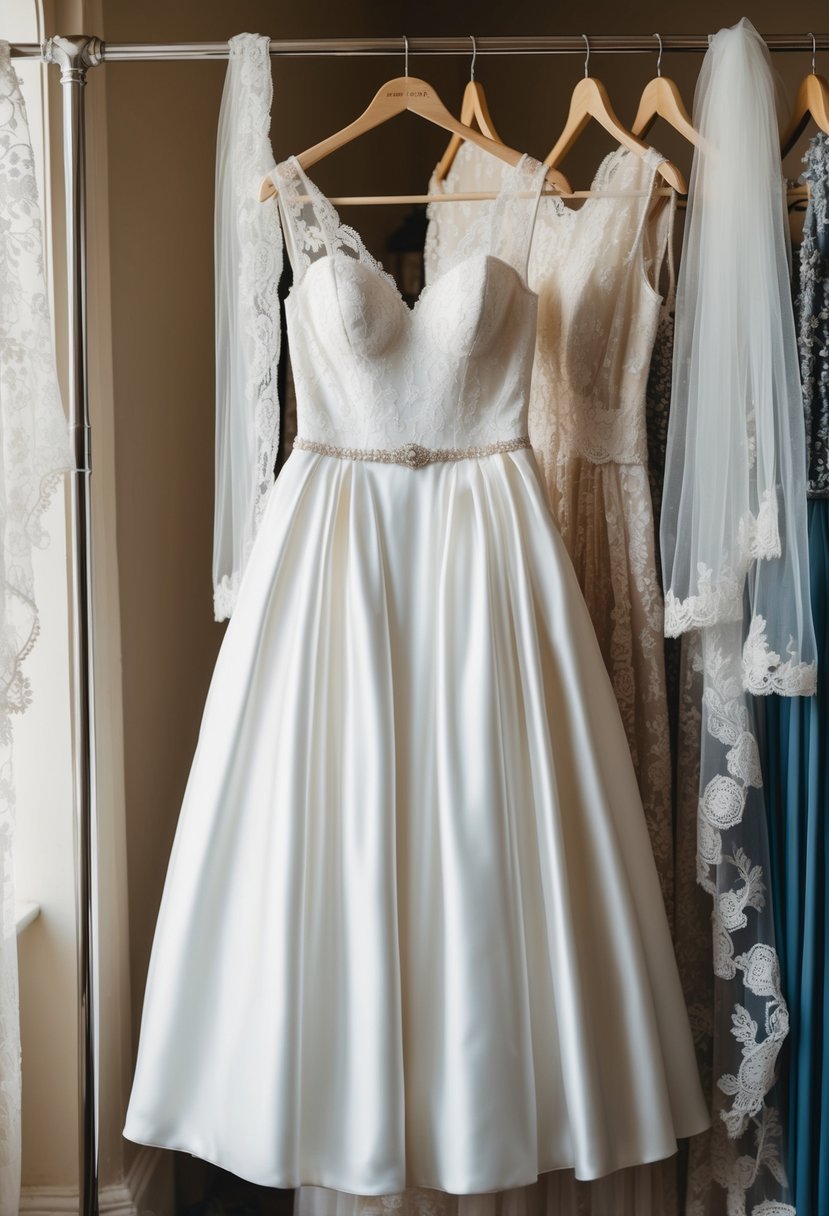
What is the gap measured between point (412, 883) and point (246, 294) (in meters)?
0.84

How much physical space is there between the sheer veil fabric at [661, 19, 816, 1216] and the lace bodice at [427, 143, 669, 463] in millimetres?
137

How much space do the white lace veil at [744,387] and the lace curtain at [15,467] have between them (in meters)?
0.85

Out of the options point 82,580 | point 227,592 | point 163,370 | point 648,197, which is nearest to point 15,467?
point 82,580

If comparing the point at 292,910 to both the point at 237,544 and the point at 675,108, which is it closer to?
the point at 237,544

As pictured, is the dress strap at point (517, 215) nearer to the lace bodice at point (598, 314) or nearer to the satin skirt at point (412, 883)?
the lace bodice at point (598, 314)

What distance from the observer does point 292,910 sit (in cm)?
138

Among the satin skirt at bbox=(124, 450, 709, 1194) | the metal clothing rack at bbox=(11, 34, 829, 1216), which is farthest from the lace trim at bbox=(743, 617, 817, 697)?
the metal clothing rack at bbox=(11, 34, 829, 1216)

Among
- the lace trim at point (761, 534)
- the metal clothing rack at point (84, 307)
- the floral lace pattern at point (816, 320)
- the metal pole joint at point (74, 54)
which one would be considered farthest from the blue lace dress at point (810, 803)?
the metal pole joint at point (74, 54)

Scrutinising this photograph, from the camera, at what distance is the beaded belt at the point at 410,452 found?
1.53 meters

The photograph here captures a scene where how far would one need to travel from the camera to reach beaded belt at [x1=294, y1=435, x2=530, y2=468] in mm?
1533

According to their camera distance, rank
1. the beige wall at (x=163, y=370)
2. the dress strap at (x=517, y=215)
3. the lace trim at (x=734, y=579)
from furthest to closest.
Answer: the beige wall at (x=163, y=370) → the dress strap at (x=517, y=215) → the lace trim at (x=734, y=579)

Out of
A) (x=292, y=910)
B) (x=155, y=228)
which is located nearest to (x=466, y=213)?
(x=155, y=228)

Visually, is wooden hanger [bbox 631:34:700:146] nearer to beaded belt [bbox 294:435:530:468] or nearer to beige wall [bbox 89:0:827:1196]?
beaded belt [bbox 294:435:530:468]

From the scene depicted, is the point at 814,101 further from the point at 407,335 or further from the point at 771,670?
the point at 771,670
